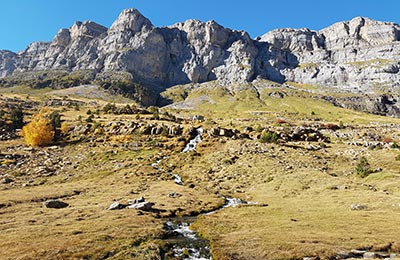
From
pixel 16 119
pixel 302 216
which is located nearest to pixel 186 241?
pixel 302 216

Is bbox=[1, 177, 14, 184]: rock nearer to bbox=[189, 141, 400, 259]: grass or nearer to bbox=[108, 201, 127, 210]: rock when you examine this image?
bbox=[108, 201, 127, 210]: rock

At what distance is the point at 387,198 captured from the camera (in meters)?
46.1

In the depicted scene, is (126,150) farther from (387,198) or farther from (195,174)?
(387,198)

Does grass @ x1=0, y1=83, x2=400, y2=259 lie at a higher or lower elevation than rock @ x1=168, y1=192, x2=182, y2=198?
higher

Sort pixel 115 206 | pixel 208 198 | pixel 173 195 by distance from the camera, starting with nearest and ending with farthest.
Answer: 1. pixel 115 206
2. pixel 208 198
3. pixel 173 195

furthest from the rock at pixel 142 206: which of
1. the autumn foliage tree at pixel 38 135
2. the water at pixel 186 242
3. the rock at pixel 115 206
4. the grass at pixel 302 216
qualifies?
the autumn foliage tree at pixel 38 135

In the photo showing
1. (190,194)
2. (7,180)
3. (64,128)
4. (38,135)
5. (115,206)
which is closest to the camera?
(115,206)

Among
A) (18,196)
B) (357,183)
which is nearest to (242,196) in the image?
(357,183)

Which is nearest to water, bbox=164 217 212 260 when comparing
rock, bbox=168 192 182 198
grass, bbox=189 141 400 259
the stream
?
the stream

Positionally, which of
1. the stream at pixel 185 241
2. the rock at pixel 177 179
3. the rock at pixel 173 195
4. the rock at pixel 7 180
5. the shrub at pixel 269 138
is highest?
the shrub at pixel 269 138

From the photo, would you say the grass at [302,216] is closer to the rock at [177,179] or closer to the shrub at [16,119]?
the rock at [177,179]

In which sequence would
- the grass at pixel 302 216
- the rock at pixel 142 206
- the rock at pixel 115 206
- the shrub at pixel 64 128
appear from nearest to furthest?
the grass at pixel 302 216, the rock at pixel 115 206, the rock at pixel 142 206, the shrub at pixel 64 128

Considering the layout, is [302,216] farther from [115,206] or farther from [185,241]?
[115,206]

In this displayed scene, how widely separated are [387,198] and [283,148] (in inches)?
1616
